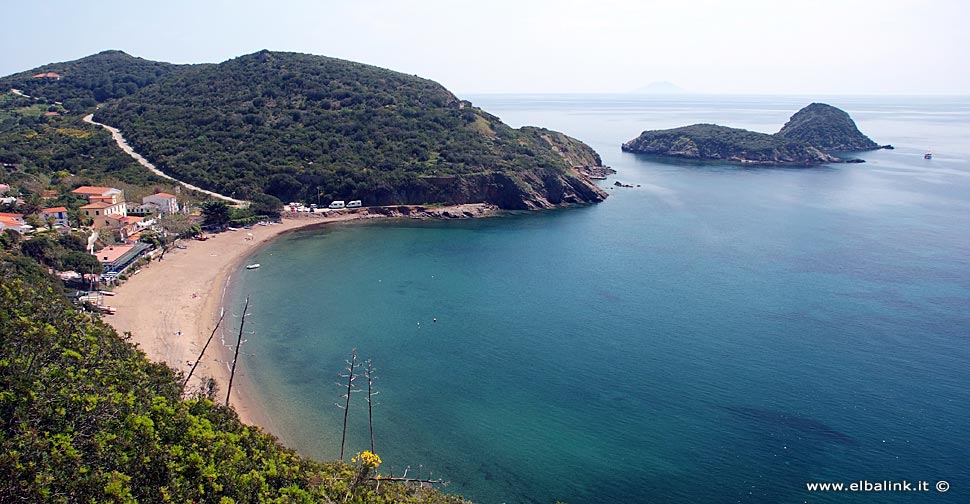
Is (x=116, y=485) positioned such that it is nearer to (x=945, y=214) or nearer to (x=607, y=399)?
(x=607, y=399)

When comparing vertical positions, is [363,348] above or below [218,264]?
below

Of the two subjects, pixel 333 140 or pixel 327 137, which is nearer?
pixel 333 140

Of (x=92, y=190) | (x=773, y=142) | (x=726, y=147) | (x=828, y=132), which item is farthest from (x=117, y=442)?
(x=828, y=132)

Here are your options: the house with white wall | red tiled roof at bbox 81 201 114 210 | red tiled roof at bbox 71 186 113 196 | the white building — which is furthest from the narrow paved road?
the house with white wall

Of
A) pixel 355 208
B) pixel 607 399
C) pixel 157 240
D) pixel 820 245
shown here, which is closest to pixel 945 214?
pixel 820 245

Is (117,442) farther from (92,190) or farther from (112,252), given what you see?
(92,190)

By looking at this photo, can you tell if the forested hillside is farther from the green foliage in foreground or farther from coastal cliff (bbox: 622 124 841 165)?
the green foliage in foreground
